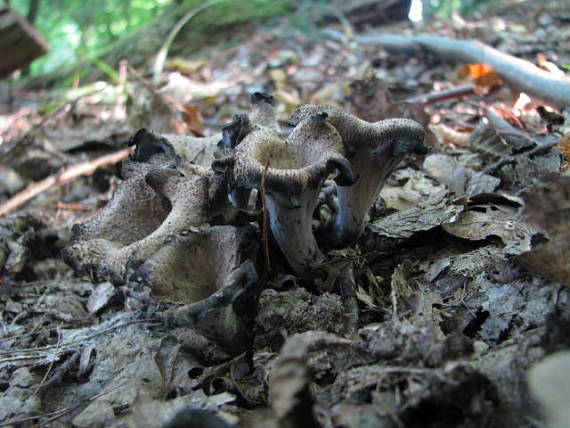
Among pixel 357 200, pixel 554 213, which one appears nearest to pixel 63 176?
pixel 357 200

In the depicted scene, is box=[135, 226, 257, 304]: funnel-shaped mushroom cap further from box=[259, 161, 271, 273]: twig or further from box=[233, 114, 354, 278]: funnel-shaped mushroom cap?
box=[233, 114, 354, 278]: funnel-shaped mushroom cap

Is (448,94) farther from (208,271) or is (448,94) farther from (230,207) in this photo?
(208,271)

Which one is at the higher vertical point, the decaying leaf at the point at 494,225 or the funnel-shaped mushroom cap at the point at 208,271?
the funnel-shaped mushroom cap at the point at 208,271

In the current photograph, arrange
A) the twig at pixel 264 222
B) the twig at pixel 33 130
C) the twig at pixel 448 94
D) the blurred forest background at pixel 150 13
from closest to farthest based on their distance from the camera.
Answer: the twig at pixel 264 222 → the twig at pixel 448 94 → the twig at pixel 33 130 → the blurred forest background at pixel 150 13

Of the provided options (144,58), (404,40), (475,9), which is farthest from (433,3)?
(144,58)

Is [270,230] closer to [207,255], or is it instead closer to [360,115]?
[207,255]

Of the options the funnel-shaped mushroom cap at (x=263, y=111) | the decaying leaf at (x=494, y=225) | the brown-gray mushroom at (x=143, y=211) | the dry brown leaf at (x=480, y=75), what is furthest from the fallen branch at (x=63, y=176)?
the dry brown leaf at (x=480, y=75)

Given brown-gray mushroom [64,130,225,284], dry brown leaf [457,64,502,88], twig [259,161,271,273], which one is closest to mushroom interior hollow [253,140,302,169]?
twig [259,161,271,273]

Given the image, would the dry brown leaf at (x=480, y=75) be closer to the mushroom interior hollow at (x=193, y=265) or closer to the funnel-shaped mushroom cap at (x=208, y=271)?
the funnel-shaped mushroom cap at (x=208, y=271)
